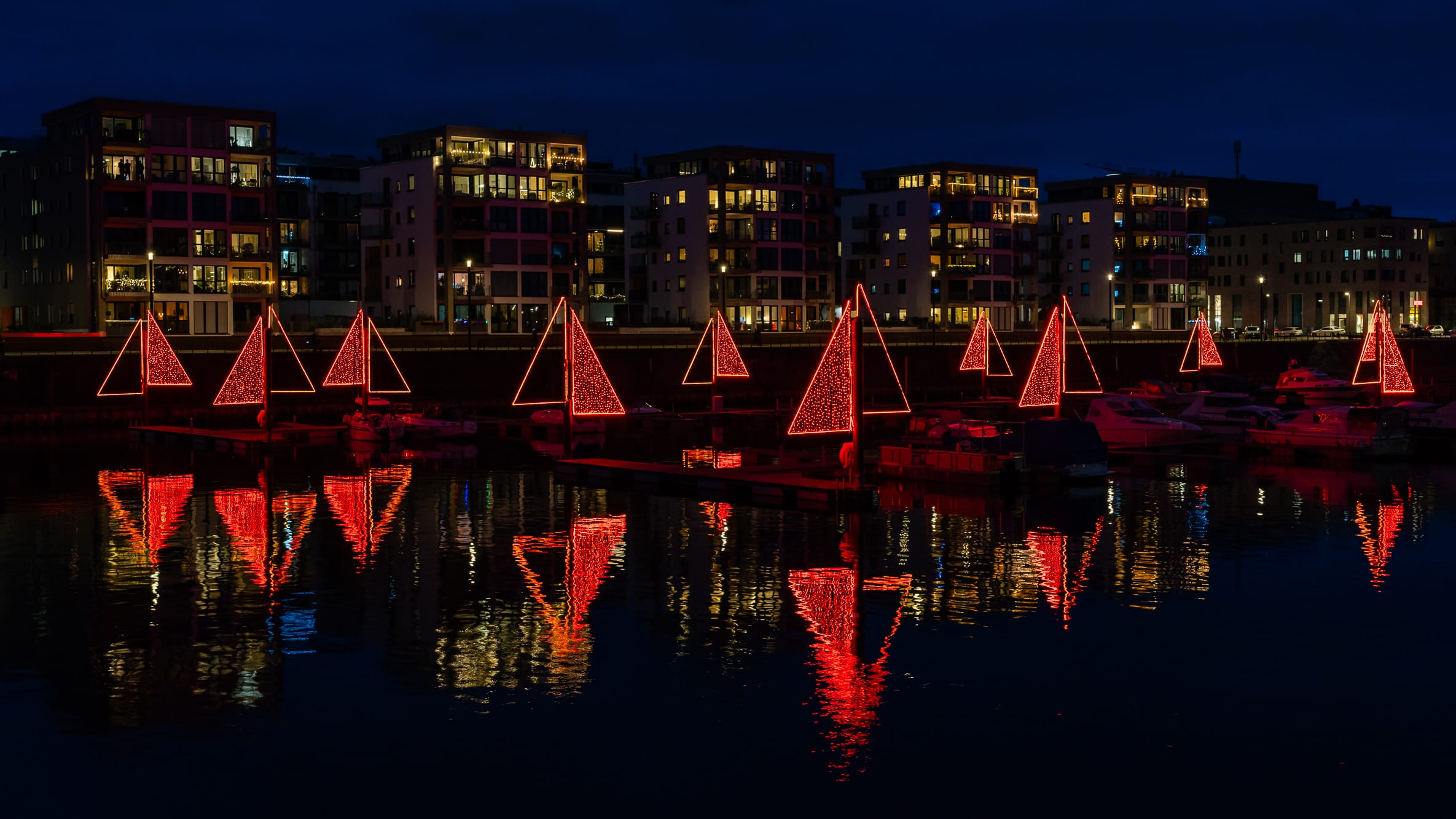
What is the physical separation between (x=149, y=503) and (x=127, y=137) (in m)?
71.6

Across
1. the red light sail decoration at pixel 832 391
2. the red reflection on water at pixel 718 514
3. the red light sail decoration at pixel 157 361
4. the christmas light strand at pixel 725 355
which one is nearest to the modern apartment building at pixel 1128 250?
the christmas light strand at pixel 725 355

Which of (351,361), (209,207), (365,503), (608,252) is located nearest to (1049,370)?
(365,503)

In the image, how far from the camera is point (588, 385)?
70.6 meters

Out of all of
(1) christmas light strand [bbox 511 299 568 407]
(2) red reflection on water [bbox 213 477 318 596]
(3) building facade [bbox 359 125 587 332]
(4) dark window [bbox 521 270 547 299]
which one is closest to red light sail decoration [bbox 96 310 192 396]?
(1) christmas light strand [bbox 511 299 568 407]

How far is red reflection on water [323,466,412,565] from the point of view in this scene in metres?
44.9

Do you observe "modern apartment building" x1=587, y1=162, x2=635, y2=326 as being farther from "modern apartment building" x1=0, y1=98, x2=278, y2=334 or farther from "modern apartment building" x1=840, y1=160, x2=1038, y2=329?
"modern apartment building" x1=0, y1=98, x2=278, y2=334

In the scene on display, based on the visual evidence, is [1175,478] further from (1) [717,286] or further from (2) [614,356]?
(1) [717,286]

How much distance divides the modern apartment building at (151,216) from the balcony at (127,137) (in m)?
0.08

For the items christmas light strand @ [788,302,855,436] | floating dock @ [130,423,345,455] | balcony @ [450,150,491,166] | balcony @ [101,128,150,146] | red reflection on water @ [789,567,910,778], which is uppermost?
balcony @ [450,150,491,166]

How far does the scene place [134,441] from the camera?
7825 centimetres

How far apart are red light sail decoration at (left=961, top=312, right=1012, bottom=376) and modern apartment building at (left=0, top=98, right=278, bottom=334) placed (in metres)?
55.0

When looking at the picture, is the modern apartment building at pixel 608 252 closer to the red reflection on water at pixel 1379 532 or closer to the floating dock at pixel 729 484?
the floating dock at pixel 729 484

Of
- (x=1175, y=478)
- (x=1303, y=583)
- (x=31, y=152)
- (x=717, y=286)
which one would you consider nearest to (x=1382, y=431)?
(x=1175, y=478)

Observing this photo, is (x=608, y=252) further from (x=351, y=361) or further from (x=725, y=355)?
(x=351, y=361)
